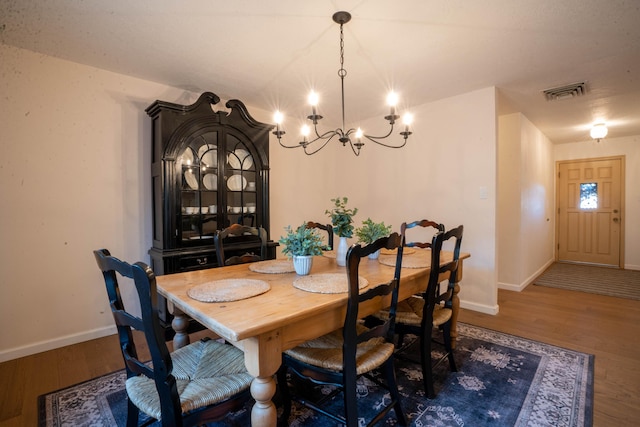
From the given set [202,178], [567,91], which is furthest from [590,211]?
[202,178]

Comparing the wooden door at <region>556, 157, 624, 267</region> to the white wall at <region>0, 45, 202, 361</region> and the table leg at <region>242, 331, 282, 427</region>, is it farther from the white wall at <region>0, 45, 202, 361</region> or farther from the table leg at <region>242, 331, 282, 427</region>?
the white wall at <region>0, 45, 202, 361</region>

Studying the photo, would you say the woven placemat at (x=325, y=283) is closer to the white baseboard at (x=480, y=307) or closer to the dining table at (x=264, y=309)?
the dining table at (x=264, y=309)

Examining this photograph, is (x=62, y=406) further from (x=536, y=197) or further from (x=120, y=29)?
(x=536, y=197)

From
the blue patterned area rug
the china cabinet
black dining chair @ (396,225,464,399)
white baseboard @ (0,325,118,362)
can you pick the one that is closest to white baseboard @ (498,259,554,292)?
the blue patterned area rug

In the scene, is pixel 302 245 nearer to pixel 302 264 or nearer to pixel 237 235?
pixel 302 264

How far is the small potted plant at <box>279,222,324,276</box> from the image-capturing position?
66.5 inches

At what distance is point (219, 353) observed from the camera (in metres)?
1.42

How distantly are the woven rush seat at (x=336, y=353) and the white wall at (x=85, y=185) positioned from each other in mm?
2095

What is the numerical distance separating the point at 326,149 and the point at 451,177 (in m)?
1.85

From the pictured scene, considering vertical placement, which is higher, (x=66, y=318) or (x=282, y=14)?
(x=282, y=14)

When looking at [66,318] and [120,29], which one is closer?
[120,29]

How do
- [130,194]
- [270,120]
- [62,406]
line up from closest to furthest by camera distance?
[62,406], [130,194], [270,120]

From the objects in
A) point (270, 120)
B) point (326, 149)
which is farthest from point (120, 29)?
point (326, 149)

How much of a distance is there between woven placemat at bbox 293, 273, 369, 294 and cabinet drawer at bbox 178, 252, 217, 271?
1.43 metres
